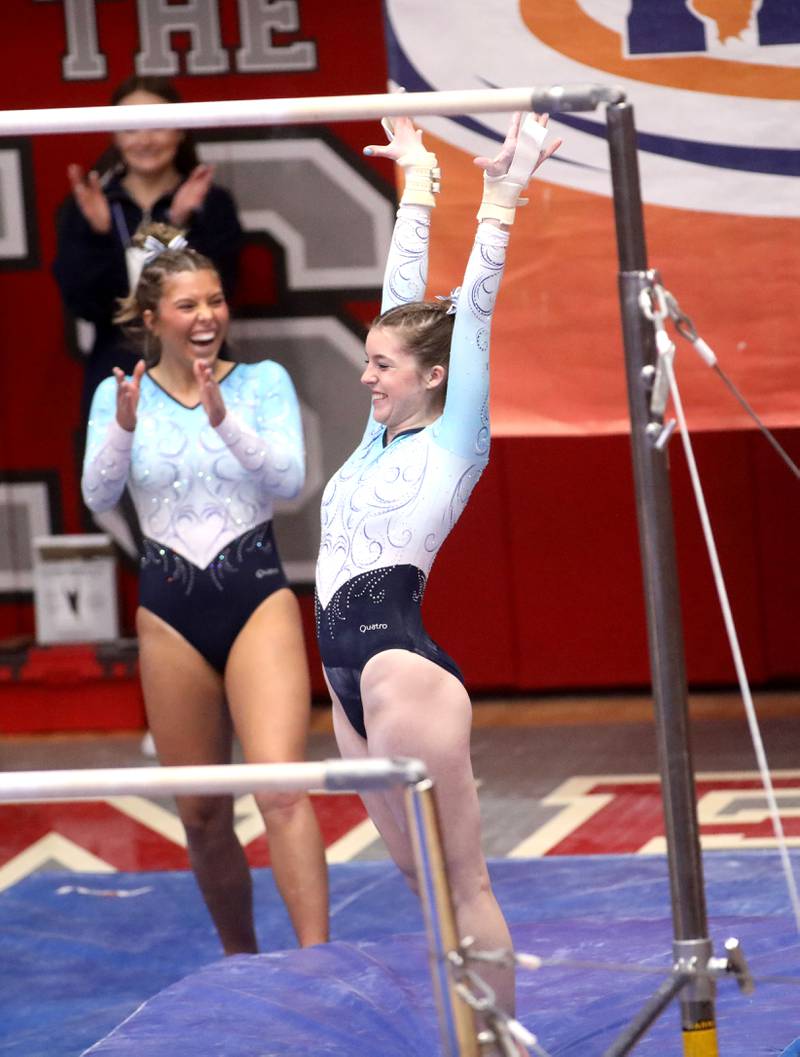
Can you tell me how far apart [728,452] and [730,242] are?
157 cm

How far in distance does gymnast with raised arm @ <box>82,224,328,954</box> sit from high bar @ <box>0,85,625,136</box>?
3.05 feet

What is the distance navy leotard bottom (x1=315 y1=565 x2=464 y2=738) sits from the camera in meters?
3.10

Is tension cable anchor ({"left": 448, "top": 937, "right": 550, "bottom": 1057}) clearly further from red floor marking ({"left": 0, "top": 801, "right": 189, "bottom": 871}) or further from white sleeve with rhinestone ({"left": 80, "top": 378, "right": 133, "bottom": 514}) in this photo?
red floor marking ({"left": 0, "top": 801, "right": 189, "bottom": 871})

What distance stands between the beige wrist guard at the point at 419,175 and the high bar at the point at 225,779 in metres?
1.32

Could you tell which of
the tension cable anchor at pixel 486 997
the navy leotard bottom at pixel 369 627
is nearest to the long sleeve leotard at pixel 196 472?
the navy leotard bottom at pixel 369 627

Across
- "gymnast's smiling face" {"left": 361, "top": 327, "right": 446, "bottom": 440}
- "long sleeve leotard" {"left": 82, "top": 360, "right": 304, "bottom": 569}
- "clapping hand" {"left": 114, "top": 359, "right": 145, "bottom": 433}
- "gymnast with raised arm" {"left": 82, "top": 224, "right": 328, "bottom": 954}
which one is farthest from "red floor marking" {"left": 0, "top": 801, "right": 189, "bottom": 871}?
"gymnast's smiling face" {"left": 361, "top": 327, "right": 446, "bottom": 440}

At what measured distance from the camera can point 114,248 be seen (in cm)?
560

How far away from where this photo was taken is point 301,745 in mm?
3709

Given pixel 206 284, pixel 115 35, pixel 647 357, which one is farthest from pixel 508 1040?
pixel 115 35

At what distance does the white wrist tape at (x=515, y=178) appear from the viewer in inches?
113

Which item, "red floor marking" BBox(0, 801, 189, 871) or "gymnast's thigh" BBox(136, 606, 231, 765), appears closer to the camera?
"gymnast's thigh" BBox(136, 606, 231, 765)

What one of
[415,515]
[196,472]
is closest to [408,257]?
[415,515]

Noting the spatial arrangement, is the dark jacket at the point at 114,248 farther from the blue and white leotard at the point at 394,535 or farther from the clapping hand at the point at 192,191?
the blue and white leotard at the point at 394,535

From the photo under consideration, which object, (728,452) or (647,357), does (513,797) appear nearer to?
(728,452)
